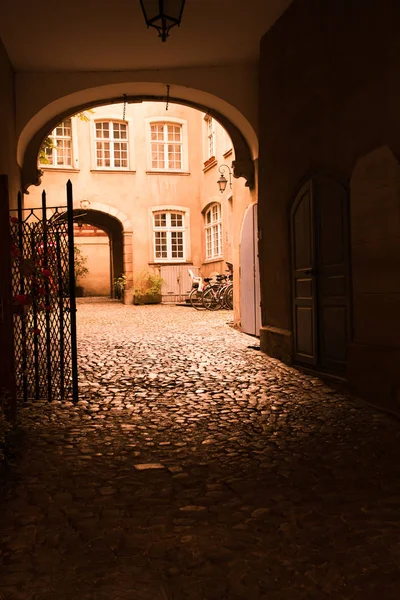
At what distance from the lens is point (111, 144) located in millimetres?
19359

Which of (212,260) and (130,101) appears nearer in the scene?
(130,101)

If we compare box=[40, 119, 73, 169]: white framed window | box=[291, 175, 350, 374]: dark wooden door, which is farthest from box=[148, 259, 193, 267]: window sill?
box=[291, 175, 350, 374]: dark wooden door

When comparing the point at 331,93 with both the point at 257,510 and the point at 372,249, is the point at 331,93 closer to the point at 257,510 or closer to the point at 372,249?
the point at 372,249

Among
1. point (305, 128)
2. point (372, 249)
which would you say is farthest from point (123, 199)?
point (372, 249)

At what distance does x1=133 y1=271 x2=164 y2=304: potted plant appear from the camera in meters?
19.0

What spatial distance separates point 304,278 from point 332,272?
61cm

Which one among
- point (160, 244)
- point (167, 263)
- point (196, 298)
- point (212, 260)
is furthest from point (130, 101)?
point (160, 244)

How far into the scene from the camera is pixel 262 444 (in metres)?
3.62

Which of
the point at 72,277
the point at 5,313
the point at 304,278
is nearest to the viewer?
the point at 5,313

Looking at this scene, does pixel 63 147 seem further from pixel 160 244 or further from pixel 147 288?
pixel 147 288

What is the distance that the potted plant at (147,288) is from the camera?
62.2 feet

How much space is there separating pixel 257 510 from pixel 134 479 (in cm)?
76

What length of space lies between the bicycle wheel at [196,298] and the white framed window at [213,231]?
1824mm

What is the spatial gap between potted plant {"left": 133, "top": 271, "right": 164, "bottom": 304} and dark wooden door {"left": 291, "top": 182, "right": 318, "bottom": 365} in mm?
12958
